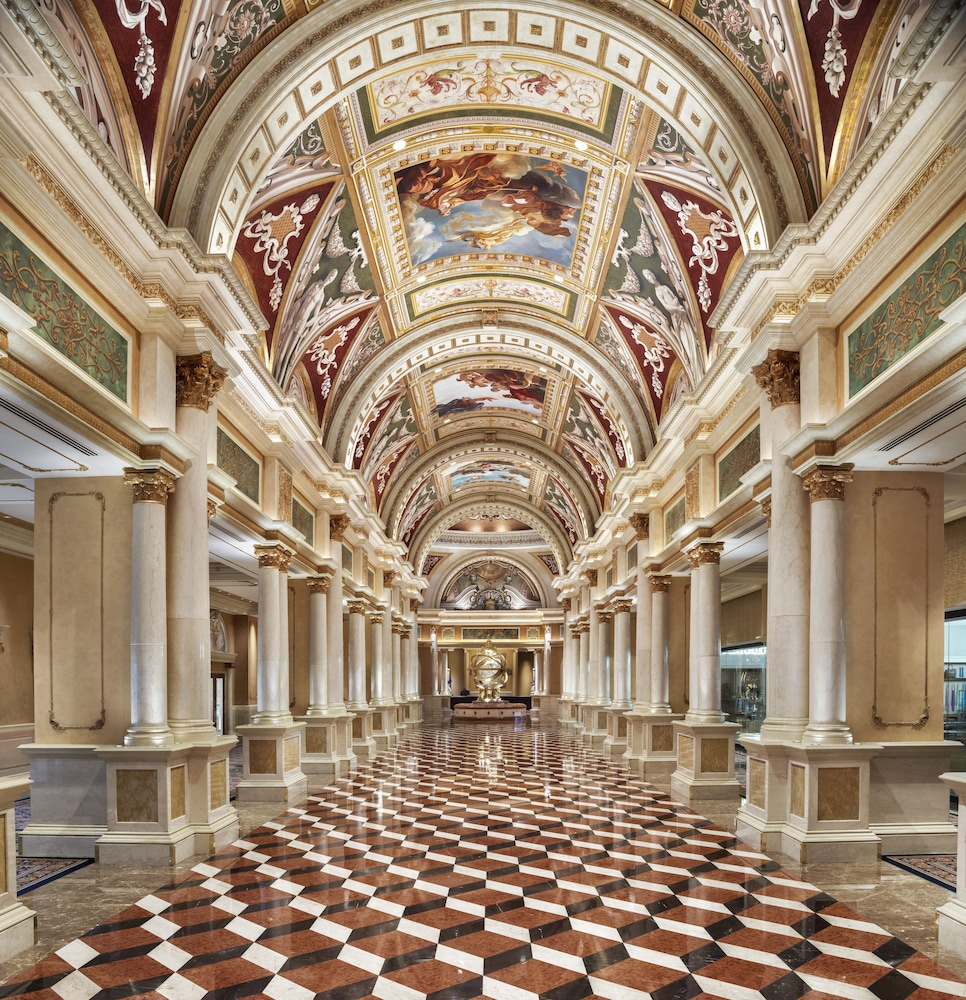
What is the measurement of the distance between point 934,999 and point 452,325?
53.5ft

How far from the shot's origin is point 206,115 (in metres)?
9.15

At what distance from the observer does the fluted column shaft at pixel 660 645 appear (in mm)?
16156

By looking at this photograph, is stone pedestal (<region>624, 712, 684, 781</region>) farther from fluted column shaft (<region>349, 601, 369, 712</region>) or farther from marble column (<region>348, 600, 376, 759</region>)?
fluted column shaft (<region>349, 601, 369, 712</region>)

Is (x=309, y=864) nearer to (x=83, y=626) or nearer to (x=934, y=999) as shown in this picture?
(x=83, y=626)

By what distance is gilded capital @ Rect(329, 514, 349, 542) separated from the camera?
1766 cm

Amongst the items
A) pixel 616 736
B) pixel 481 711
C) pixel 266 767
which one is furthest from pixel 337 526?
pixel 481 711

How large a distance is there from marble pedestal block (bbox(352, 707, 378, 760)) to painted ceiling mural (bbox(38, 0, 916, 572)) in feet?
19.9

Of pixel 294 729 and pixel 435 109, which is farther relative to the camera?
pixel 294 729

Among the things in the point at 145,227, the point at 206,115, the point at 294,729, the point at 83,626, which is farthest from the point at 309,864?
the point at 206,115

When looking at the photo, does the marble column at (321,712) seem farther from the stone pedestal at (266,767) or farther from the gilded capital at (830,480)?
the gilded capital at (830,480)

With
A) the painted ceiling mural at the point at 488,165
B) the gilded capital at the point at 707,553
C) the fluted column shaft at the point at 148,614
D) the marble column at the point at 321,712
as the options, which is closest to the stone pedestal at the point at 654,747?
the gilded capital at the point at 707,553

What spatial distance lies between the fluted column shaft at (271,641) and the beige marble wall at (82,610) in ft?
15.2

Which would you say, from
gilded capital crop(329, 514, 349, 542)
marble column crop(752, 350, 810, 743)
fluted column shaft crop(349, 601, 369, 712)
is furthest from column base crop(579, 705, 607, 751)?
marble column crop(752, 350, 810, 743)

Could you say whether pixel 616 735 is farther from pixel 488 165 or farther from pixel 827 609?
pixel 488 165
